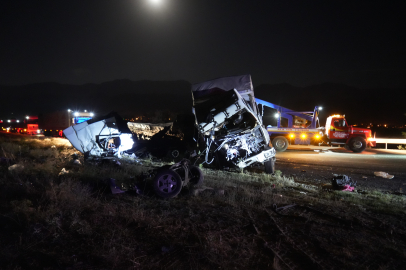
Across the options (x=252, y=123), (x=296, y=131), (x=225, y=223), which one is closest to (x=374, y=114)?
(x=296, y=131)

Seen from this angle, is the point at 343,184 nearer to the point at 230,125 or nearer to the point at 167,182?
A: the point at 230,125

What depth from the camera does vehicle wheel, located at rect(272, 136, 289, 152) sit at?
17.9m

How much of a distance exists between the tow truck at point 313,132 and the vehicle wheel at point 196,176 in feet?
38.8

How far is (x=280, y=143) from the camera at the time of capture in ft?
59.4

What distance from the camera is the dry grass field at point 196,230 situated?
3090mm

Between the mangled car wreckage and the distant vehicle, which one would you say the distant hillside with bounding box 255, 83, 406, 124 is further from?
the mangled car wreckage

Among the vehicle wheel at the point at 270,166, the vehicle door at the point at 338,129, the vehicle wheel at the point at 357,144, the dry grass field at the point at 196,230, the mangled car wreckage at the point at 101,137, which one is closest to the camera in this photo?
the dry grass field at the point at 196,230

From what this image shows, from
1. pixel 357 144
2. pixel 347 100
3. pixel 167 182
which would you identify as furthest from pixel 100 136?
pixel 347 100

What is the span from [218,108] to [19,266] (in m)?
6.14

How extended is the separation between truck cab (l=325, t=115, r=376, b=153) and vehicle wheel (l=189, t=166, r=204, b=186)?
47.3 ft

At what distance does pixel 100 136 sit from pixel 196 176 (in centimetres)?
578

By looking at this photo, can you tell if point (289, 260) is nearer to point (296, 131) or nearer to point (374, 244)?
point (374, 244)

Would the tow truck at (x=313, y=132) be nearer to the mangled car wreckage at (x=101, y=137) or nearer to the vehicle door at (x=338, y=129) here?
the vehicle door at (x=338, y=129)

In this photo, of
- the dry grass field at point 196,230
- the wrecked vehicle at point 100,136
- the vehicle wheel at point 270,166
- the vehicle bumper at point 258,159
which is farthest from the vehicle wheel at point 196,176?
the wrecked vehicle at point 100,136
